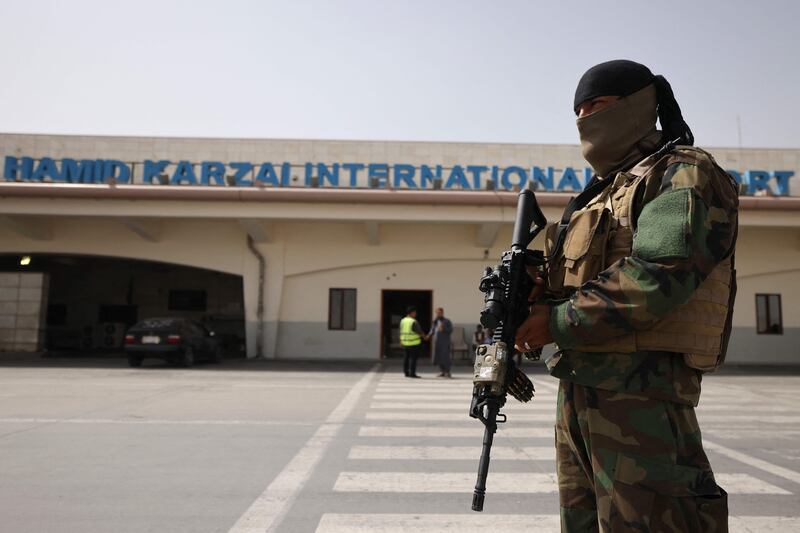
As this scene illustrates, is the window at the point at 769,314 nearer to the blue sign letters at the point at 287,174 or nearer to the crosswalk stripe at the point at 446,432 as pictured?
the blue sign letters at the point at 287,174

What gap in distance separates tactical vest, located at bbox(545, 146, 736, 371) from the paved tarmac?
2.38m

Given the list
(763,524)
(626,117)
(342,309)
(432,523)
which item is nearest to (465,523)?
(432,523)

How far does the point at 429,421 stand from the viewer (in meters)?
7.96

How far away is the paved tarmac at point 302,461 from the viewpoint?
4.03 metres

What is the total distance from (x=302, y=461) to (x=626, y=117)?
4.49 meters

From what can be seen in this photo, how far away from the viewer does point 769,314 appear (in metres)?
20.8

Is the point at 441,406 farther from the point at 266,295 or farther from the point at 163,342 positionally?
the point at 266,295

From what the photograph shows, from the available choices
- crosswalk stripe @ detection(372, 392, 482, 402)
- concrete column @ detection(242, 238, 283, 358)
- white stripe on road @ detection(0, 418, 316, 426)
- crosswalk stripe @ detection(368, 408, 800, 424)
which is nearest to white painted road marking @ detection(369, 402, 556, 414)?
crosswalk stripe @ detection(372, 392, 482, 402)

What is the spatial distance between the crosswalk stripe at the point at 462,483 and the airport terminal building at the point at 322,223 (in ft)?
44.4

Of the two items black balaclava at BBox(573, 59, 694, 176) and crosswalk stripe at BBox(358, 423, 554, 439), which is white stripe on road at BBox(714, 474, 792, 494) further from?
black balaclava at BBox(573, 59, 694, 176)

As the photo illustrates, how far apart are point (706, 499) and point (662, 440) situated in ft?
0.68

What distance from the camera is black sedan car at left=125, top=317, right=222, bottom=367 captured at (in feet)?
54.3

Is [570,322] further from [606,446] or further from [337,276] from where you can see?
[337,276]

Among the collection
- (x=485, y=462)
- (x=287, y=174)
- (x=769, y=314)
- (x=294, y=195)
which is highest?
(x=287, y=174)
